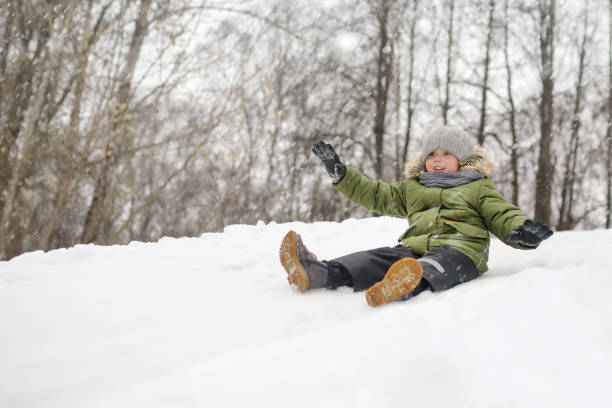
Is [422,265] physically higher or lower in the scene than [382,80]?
lower

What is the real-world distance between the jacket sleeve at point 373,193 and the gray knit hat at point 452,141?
0.36 metres

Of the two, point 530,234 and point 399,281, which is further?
point 530,234

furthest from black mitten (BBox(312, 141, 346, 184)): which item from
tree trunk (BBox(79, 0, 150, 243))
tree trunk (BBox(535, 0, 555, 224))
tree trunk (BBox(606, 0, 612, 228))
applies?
tree trunk (BBox(606, 0, 612, 228))

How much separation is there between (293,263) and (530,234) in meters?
1.19

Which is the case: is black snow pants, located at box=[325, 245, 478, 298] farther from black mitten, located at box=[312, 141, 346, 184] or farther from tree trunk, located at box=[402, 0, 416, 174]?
tree trunk, located at box=[402, 0, 416, 174]

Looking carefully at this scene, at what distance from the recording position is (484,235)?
2.34m

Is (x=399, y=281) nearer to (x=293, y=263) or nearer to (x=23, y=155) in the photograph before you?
(x=293, y=263)

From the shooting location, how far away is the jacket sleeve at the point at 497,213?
214cm

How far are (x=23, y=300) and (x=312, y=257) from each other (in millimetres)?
1434

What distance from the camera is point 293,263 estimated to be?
212 cm

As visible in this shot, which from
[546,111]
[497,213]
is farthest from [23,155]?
[546,111]

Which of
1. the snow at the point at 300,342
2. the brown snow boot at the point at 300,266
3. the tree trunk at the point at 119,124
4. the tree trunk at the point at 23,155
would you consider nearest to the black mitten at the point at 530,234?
the snow at the point at 300,342

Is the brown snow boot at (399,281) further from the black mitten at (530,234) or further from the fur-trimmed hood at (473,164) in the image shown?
the fur-trimmed hood at (473,164)

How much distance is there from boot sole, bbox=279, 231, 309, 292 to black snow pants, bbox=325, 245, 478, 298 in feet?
0.61
